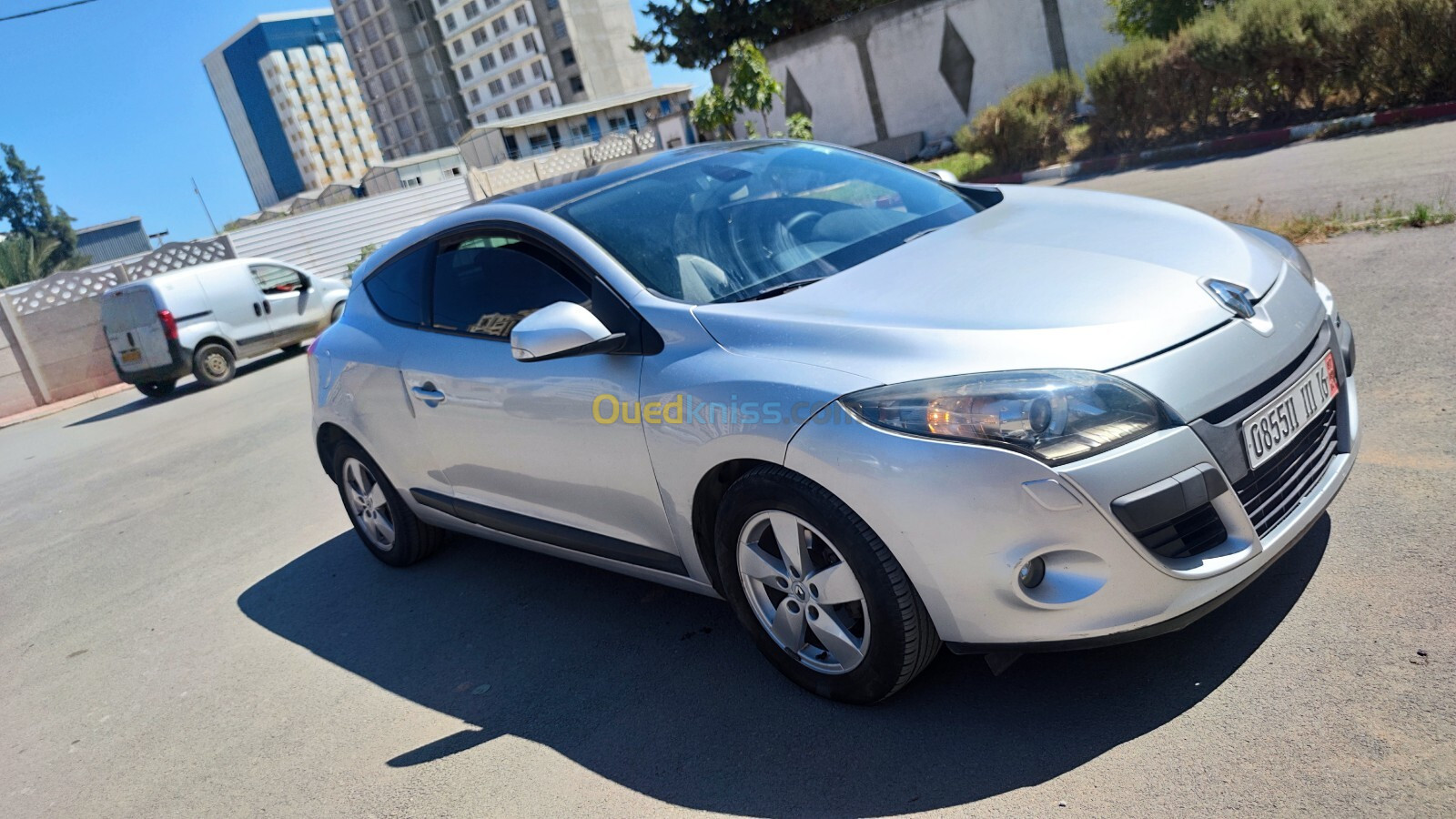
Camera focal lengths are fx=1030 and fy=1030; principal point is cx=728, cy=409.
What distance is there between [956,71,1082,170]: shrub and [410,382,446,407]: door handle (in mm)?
13123

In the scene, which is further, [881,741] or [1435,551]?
[1435,551]

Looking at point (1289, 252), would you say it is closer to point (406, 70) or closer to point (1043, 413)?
point (1043, 413)

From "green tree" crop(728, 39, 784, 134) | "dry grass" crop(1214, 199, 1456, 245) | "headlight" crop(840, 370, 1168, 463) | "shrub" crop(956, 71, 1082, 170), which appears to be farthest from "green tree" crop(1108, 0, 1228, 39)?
"headlight" crop(840, 370, 1168, 463)

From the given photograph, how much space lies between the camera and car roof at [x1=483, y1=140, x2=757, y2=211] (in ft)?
13.0

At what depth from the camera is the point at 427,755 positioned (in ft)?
11.1

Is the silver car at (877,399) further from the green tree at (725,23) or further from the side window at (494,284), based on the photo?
the green tree at (725,23)

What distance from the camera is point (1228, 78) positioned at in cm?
1275

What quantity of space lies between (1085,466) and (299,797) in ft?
8.68

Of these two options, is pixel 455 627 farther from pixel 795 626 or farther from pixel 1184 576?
pixel 1184 576

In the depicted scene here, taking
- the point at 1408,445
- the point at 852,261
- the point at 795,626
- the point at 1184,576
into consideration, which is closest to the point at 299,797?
the point at 795,626

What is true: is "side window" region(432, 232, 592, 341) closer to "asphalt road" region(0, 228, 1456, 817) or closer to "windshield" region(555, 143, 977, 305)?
"windshield" region(555, 143, 977, 305)

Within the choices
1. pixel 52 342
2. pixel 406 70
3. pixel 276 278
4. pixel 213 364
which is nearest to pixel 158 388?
pixel 213 364

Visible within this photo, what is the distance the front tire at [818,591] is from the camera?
2.70 m

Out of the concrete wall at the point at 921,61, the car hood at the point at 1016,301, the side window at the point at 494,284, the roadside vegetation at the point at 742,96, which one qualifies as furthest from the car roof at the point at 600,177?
the concrete wall at the point at 921,61
